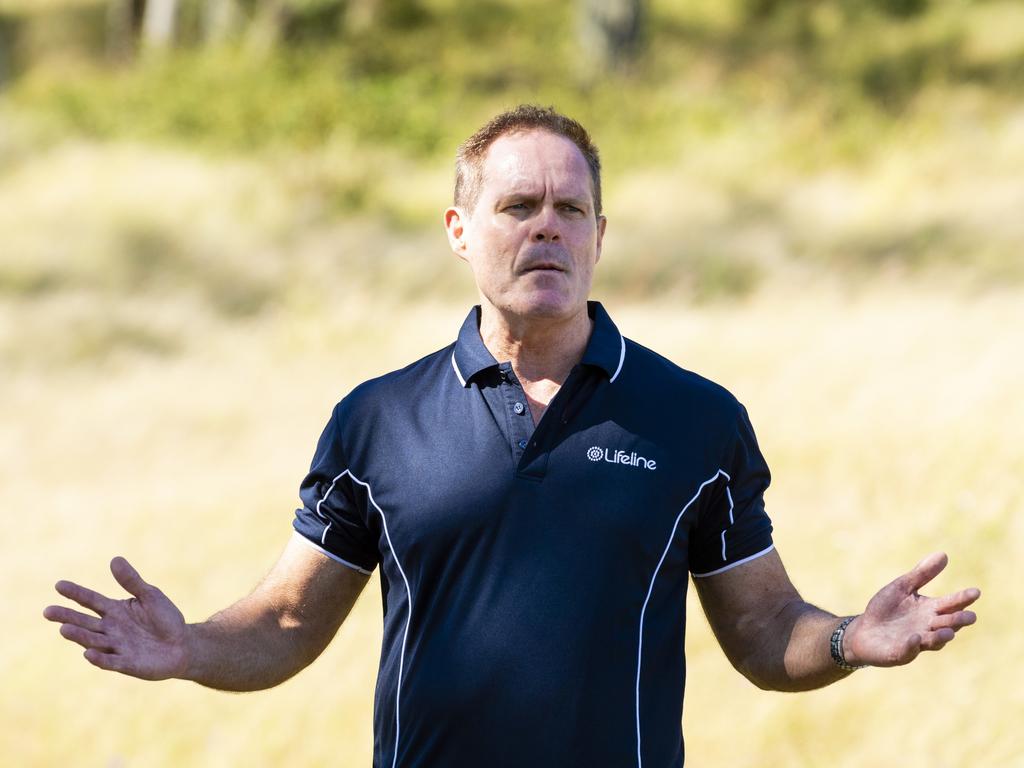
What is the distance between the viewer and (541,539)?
8.85 feet

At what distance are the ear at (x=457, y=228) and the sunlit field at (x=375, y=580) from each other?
2760mm

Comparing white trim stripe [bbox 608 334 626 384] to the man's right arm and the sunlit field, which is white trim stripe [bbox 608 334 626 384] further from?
the sunlit field

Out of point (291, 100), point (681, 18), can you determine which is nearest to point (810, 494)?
point (291, 100)

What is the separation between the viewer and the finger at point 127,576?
272cm

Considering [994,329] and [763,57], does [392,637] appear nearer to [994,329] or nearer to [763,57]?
[994,329]

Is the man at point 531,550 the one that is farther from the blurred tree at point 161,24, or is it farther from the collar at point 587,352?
Answer: the blurred tree at point 161,24

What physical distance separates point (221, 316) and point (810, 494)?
21.7 feet

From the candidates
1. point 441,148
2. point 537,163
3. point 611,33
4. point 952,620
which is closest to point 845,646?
point 952,620

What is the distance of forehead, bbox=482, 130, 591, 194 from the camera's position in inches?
115

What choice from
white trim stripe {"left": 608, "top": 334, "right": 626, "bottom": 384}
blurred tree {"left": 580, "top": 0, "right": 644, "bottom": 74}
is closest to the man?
white trim stripe {"left": 608, "top": 334, "right": 626, "bottom": 384}

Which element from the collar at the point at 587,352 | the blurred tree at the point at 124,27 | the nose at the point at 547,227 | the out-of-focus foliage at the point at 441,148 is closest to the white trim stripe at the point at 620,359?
the collar at the point at 587,352

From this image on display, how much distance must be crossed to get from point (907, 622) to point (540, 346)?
2.84 ft

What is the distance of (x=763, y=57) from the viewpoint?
21.7 meters

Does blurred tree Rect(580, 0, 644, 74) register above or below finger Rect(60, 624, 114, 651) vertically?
above
